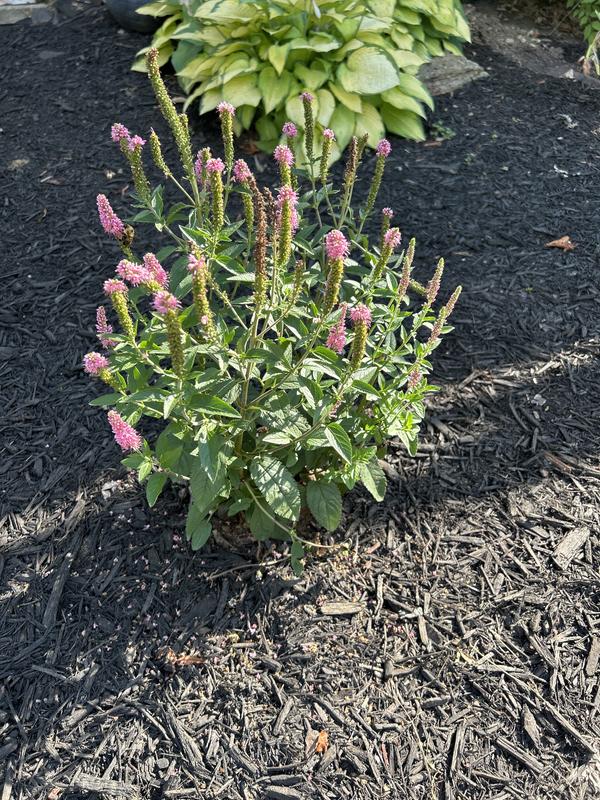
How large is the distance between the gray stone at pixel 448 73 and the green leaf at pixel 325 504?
12.8ft

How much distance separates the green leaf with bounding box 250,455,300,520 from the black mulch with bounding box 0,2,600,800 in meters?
0.53

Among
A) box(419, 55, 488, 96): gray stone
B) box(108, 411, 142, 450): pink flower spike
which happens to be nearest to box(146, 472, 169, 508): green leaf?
box(108, 411, 142, 450): pink flower spike

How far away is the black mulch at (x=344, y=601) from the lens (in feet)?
6.97

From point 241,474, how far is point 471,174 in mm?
3014

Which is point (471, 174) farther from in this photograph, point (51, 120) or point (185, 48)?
point (51, 120)

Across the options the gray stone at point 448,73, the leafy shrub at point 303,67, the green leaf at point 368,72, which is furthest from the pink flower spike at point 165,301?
the gray stone at point 448,73

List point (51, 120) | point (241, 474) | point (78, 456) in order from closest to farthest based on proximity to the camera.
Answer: point (241, 474)
point (78, 456)
point (51, 120)

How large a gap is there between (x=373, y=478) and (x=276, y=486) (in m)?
0.41

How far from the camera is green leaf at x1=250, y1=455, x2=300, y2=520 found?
207 cm

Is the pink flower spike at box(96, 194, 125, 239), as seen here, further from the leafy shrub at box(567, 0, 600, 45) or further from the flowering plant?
the leafy shrub at box(567, 0, 600, 45)

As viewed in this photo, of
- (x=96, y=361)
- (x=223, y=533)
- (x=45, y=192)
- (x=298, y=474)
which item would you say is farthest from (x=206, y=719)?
(x=45, y=192)

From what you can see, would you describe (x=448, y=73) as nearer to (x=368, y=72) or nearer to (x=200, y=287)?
(x=368, y=72)

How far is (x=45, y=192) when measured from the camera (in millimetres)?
4340

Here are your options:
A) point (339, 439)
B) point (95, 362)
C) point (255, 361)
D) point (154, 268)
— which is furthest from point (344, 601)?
point (154, 268)
